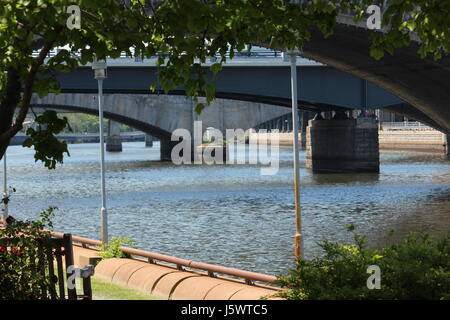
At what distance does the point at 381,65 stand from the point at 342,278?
156 ft

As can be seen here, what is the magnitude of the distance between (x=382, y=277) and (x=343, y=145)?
7188 centimetres

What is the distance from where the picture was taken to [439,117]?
6369cm

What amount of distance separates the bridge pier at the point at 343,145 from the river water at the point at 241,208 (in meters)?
2.49

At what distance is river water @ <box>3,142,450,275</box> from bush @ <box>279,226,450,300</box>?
14699 mm

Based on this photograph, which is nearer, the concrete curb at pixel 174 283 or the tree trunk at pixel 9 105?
the tree trunk at pixel 9 105

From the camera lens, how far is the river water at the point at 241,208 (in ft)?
106

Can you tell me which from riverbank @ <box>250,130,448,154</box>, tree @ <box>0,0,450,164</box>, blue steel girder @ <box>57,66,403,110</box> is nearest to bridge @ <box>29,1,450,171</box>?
blue steel girder @ <box>57,66,403,110</box>

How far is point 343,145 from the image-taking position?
8106 centimetres

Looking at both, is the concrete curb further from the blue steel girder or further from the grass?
the blue steel girder

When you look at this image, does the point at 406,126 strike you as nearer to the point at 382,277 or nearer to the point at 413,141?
the point at 413,141

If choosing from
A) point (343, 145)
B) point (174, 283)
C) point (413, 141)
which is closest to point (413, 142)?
point (413, 141)

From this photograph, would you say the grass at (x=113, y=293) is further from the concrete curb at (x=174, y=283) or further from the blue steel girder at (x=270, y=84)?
the blue steel girder at (x=270, y=84)

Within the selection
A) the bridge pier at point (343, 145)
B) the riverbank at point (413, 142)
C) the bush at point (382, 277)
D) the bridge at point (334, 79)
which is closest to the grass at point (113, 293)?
the bush at point (382, 277)

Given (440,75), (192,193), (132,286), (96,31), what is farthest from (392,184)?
(96,31)
